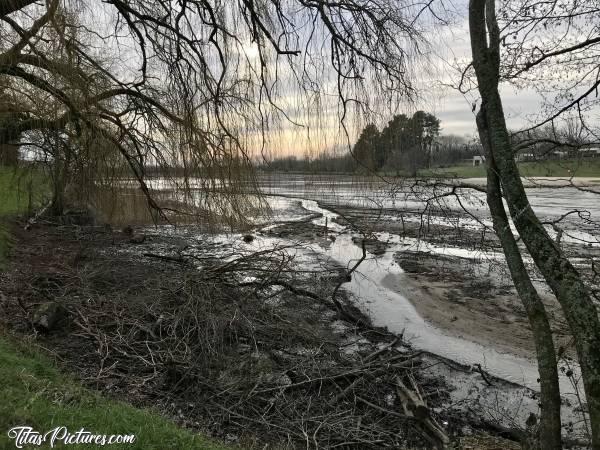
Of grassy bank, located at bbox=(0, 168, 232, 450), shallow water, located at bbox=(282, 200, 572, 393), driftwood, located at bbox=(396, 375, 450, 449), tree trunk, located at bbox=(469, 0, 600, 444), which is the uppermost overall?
tree trunk, located at bbox=(469, 0, 600, 444)

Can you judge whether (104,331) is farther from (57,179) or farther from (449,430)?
(449,430)

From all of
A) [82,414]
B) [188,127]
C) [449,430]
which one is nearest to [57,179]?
[188,127]

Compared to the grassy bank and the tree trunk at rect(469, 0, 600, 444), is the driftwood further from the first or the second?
the grassy bank

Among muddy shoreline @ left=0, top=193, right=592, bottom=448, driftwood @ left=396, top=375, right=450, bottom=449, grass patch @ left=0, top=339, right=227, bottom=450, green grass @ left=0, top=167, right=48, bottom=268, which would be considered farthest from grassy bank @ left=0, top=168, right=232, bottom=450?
green grass @ left=0, top=167, right=48, bottom=268

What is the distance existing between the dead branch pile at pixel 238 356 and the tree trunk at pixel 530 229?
1.66m

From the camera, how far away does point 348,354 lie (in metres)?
7.21

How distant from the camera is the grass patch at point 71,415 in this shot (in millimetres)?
2986

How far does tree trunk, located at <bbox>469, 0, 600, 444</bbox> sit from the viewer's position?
389 cm

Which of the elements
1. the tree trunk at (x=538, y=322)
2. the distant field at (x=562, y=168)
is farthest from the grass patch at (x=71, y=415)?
the distant field at (x=562, y=168)

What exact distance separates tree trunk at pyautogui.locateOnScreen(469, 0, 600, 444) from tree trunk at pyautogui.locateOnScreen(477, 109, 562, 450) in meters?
0.16

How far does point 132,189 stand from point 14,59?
251 cm

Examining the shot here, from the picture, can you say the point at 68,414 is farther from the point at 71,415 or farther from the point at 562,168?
the point at 562,168

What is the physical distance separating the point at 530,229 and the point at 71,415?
12.6ft

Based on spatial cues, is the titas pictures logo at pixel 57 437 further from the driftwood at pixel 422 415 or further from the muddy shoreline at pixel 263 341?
the driftwood at pixel 422 415
